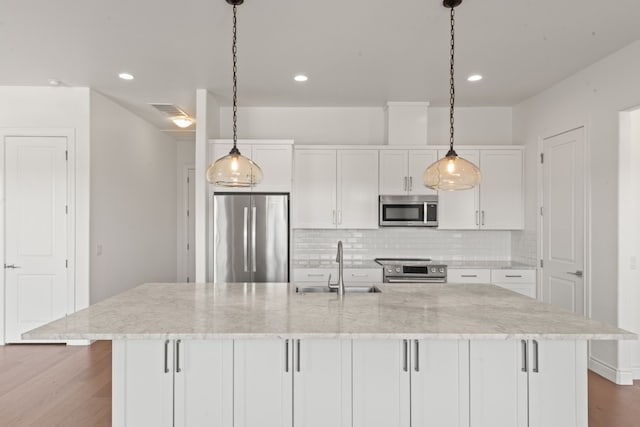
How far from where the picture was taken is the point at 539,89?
4547 mm

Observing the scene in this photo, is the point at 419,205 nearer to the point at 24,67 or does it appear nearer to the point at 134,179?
the point at 134,179

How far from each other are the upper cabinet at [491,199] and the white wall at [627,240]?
149cm

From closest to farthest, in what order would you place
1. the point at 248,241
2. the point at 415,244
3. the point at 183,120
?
the point at 248,241
the point at 415,244
the point at 183,120

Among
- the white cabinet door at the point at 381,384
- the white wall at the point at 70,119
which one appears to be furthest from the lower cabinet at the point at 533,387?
the white wall at the point at 70,119

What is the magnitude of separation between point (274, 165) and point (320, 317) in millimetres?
2913

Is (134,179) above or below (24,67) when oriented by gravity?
below

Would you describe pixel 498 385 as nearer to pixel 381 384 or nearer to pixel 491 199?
pixel 381 384

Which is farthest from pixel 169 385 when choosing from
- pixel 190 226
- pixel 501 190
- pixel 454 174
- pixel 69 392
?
pixel 190 226

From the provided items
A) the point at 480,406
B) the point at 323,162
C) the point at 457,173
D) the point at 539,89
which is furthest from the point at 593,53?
the point at 480,406

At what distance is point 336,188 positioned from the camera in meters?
4.97

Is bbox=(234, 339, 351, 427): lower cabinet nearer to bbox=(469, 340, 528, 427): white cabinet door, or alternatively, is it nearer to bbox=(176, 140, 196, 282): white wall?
bbox=(469, 340, 528, 427): white cabinet door

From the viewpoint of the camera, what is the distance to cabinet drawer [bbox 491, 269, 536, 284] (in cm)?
466

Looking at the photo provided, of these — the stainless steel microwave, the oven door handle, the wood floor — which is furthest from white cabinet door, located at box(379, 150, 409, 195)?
the wood floor

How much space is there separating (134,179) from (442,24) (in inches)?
179
